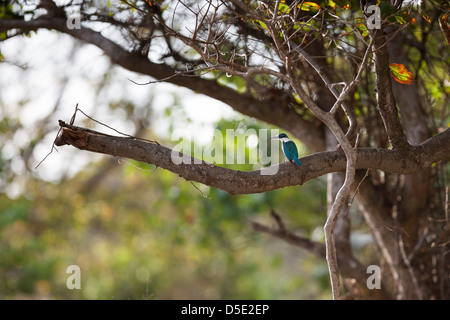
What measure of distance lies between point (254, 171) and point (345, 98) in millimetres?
1125

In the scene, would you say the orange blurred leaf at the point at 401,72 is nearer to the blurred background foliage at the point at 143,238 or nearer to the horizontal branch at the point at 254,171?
the horizontal branch at the point at 254,171

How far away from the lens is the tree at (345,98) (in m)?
2.89

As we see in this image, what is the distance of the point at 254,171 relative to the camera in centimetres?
269

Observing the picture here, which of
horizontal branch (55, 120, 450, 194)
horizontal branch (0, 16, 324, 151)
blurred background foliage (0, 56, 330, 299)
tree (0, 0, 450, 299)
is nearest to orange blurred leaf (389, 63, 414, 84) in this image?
tree (0, 0, 450, 299)

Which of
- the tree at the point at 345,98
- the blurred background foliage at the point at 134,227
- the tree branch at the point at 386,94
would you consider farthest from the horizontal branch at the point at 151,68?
the blurred background foliage at the point at 134,227

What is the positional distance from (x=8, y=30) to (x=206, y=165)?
226 centimetres

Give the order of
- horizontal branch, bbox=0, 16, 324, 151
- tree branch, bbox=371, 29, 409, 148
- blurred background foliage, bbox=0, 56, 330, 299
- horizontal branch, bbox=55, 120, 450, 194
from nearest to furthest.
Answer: horizontal branch, bbox=55, 120, 450, 194
tree branch, bbox=371, 29, 409, 148
horizontal branch, bbox=0, 16, 324, 151
blurred background foliage, bbox=0, 56, 330, 299

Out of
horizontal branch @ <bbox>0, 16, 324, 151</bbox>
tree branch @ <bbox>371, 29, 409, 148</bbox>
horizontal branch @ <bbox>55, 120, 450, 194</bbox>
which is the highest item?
horizontal branch @ <bbox>0, 16, 324, 151</bbox>

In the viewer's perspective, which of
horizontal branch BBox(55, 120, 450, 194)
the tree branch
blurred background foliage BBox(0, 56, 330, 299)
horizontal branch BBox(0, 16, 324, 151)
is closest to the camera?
horizontal branch BBox(55, 120, 450, 194)

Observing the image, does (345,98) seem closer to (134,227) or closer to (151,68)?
(151,68)

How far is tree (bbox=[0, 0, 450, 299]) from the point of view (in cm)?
289

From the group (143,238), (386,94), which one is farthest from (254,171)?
(143,238)

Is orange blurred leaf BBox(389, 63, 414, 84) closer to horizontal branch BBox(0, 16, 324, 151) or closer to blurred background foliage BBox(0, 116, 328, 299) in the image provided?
horizontal branch BBox(0, 16, 324, 151)
